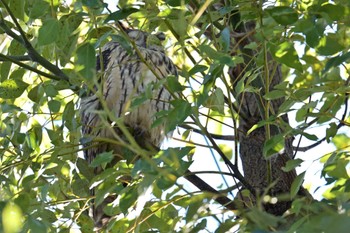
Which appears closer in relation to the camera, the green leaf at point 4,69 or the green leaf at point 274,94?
the green leaf at point 274,94

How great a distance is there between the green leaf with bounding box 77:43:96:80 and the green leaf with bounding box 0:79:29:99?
64cm

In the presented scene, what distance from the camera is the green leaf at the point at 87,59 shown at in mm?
1657

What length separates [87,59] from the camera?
1.70m

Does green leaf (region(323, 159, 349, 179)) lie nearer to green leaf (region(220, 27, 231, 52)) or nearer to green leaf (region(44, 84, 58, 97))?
green leaf (region(220, 27, 231, 52))

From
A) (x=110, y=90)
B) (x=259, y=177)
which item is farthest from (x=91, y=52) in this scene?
(x=110, y=90)

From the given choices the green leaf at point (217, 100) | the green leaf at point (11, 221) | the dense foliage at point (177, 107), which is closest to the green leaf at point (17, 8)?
the dense foliage at point (177, 107)

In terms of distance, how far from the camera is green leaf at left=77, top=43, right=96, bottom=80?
1657 mm

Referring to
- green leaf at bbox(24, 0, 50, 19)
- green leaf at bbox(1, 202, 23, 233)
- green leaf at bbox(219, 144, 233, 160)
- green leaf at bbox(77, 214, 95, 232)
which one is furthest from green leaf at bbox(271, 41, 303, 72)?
green leaf at bbox(219, 144, 233, 160)

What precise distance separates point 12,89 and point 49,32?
1.68 feet

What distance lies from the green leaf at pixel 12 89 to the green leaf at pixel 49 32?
0.49m

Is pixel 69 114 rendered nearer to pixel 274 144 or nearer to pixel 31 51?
pixel 31 51

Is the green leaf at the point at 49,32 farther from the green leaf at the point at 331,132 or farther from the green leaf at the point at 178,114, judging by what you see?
the green leaf at the point at 331,132

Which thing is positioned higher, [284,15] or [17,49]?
[284,15]

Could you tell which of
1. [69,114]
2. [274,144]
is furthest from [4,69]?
[274,144]
